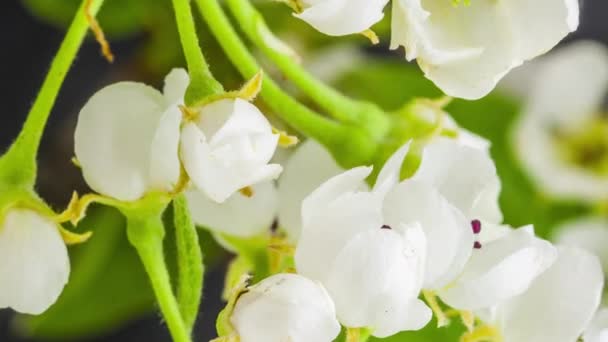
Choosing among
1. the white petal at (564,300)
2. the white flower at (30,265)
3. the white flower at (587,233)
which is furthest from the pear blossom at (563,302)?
the white flower at (587,233)

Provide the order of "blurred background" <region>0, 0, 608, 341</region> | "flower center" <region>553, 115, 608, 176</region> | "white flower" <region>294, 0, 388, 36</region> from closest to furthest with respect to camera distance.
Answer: "white flower" <region>294, 0, 388, 36</region>, "blurred background" <region>0, 0, 608, 341</region>, "flower center" <region>553, 115, 608, 176</region>

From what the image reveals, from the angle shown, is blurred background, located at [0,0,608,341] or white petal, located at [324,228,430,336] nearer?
white petal, located at [324,228,430,336]

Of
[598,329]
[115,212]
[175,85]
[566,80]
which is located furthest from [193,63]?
[566,80]

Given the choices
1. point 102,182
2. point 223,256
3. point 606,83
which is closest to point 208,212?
point 102,182

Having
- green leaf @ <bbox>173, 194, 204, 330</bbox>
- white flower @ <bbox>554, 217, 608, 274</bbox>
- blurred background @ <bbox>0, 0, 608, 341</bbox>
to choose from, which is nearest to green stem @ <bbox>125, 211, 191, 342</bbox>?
green leaf @ <bbox>173, 194, 204, 330</bbox>

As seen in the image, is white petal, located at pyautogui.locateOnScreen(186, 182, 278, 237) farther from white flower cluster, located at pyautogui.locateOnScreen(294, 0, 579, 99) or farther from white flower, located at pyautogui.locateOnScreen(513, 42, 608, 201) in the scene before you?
white flower, located at pyautogui.locateOnScreen(513, 42, 608, 201)

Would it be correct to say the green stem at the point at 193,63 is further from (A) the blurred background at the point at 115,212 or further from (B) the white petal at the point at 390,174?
(A) the blurred background at the point at 115,212

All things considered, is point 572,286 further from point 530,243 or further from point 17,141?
point 17,141
